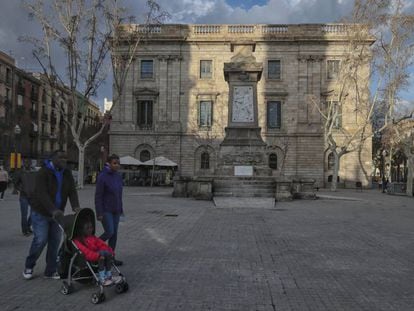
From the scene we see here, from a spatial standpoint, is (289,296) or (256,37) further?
(256,37)

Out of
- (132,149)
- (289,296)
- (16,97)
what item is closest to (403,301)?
(289,296)

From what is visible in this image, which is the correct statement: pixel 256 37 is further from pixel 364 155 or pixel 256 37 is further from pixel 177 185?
pixel 177 185

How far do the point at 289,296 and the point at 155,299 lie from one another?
1.66 meters

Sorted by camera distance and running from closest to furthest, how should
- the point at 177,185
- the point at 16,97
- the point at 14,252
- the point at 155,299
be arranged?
the point at 155,299
the point at 14,252
the point at 177,185
the point at 16,97

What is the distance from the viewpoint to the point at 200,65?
4875 cm

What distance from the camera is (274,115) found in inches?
1900

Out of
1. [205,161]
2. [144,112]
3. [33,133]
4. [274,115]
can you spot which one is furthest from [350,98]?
[33,133]

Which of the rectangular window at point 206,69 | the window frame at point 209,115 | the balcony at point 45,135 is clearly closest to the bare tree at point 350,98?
the window frame at point 209,115

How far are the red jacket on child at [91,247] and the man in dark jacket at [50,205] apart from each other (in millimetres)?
460

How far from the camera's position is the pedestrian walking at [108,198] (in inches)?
276

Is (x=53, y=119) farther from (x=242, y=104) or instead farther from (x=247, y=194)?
(x=247, y=194)

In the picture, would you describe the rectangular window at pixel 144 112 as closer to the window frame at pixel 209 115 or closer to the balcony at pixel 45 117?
the window frame at pixel 209 115

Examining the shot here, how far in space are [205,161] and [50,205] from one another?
140 feet

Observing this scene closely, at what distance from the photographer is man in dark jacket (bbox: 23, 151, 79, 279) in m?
6.04
